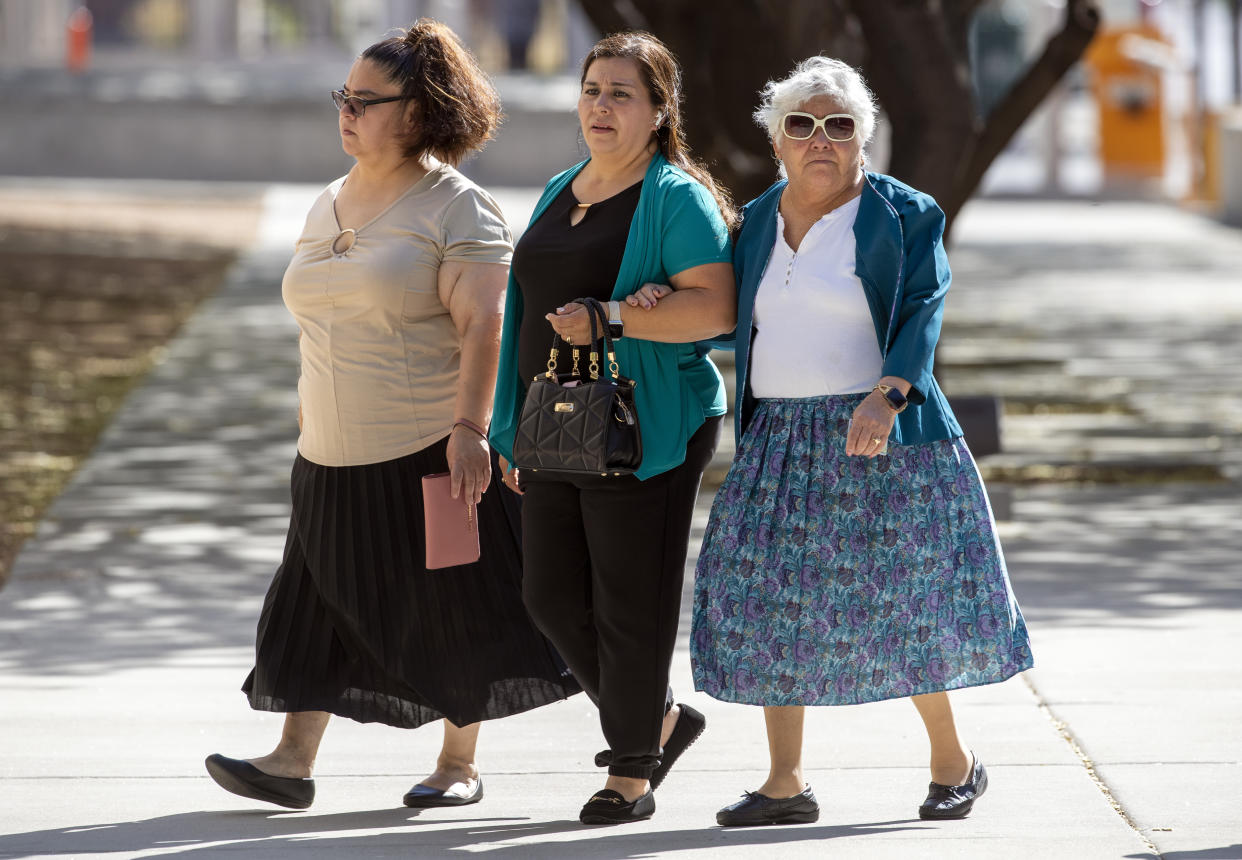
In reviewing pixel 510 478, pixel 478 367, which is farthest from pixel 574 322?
pixel 510 478

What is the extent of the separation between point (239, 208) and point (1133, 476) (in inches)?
754

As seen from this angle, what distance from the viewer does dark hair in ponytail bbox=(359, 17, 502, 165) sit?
4703mm

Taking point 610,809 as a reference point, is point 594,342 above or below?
above

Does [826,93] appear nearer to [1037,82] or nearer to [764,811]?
[764,811]

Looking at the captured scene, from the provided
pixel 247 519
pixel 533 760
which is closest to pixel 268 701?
pixel 533 760

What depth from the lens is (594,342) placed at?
14.4 ft

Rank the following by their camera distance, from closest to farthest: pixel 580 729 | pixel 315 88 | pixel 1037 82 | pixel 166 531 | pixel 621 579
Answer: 1. pixel 621 579
2. pixel 580 729
3. pixel 166 531
4. pixel 1037 82
5. pixel 315 88

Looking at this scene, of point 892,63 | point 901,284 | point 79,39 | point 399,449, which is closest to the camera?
point 901,284

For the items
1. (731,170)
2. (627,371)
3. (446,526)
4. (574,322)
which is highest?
(731,170)

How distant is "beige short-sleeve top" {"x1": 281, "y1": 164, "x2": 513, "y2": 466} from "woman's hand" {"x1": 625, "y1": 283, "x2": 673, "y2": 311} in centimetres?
47

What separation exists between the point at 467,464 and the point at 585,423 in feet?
1.34

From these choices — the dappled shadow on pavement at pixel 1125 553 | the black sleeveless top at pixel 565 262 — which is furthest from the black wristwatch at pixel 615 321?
the dappled shadow on pavement at pixel 1125 553

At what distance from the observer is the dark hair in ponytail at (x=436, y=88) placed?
4703mm

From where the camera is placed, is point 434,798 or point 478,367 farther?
point 434,798
